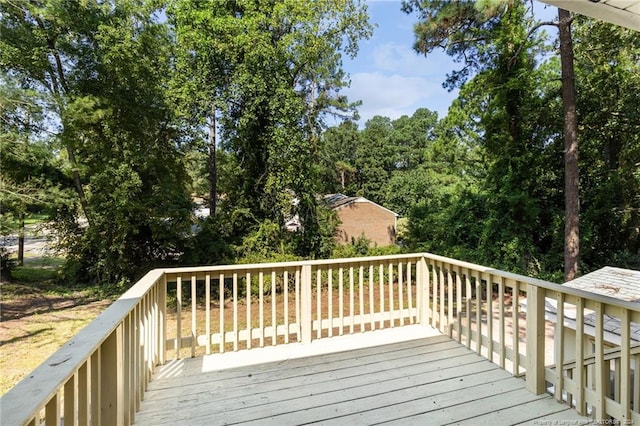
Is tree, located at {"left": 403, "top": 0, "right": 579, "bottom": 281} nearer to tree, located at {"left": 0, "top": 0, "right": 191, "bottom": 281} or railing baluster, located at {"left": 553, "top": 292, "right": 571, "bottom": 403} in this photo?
railing baluster, located at {"left": 553, "top": 292, "right": 571, "bottom": 403}

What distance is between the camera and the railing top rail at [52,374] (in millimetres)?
879

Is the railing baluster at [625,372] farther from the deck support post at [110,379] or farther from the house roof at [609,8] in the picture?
the deck support post at [110,379]

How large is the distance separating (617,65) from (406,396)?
9.76 metres

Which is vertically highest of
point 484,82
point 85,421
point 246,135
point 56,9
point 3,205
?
point 56,9

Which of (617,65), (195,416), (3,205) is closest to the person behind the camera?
(195,416)

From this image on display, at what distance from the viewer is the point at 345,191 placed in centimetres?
2706

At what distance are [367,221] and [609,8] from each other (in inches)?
652

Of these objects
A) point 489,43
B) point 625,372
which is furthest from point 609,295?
point 489,43

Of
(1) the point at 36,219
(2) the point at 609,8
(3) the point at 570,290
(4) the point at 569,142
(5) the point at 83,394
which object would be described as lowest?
(5) the point at 83,394

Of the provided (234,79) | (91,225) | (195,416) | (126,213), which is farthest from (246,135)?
(195,416)

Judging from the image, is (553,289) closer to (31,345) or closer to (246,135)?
(31,345)

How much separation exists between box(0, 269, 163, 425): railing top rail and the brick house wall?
15249mm

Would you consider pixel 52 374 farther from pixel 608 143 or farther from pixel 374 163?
pixel 374 163

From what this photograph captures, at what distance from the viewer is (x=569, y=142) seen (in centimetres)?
711
